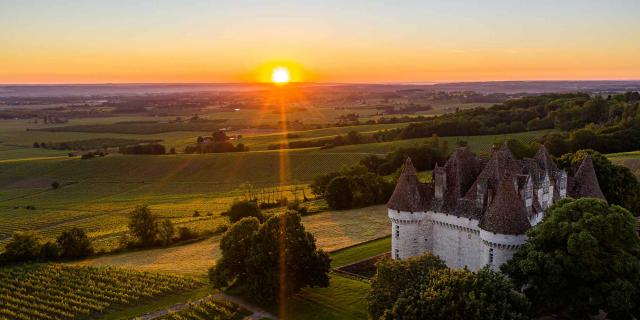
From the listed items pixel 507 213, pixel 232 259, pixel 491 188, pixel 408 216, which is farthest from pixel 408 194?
pixel 232 259

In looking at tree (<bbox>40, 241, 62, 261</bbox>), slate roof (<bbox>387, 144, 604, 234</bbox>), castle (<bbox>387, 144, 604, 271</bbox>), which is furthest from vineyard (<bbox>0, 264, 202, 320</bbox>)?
slate roof (<bbox>387, 144, 604, 234</bbox>)

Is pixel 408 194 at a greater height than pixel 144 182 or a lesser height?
greater

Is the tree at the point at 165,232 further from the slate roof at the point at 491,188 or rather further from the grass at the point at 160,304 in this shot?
the slate roof at the point at 491,188

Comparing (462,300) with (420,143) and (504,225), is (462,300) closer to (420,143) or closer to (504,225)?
(504,225)

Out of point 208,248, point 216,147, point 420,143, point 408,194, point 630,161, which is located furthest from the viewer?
point 216,147

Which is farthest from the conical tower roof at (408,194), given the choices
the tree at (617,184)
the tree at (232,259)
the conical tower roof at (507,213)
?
the tree at (617,184)

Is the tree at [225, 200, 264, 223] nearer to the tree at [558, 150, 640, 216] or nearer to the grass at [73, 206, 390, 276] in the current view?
the grass at [73, 206, 390, 276]

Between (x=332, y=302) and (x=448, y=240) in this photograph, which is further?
(x=448, y=240)

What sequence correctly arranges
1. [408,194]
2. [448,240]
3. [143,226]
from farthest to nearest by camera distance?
1. [143,226]
2. [408,194]
3. [448,240]
